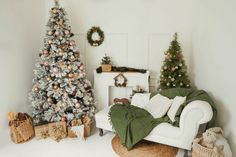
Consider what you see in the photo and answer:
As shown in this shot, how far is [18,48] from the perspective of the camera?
3609 mm

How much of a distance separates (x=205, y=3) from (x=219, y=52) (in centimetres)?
105

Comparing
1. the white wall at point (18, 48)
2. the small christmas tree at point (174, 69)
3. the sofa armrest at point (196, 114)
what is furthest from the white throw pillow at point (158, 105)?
the white wall at point (18, 48)

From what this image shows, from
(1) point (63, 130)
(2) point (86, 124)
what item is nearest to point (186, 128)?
(2) point (86, 124)

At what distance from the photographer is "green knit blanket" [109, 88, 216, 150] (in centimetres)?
303

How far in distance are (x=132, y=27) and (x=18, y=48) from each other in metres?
2.19

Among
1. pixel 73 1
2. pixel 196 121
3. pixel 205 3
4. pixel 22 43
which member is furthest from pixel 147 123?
pixel 73 1

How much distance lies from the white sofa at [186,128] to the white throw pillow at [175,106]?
→ 6.3 inches

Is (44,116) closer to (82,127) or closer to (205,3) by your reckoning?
(82,127)

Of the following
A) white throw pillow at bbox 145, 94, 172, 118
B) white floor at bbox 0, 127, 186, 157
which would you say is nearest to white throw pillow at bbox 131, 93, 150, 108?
white throw pillow at bbox 145, 94, 172, 118

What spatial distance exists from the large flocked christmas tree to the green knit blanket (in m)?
0.76

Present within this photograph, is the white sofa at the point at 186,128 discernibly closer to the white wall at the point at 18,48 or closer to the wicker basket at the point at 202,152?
the wicker basket at the point at 202,152

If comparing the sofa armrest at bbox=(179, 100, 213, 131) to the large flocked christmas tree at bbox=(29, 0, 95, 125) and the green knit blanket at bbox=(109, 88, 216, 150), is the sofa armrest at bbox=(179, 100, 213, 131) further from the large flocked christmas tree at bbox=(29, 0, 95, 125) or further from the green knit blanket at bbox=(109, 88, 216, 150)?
the large flocked christmas tree at bbox=(29, 0, 95, 125)

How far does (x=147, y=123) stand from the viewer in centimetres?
312

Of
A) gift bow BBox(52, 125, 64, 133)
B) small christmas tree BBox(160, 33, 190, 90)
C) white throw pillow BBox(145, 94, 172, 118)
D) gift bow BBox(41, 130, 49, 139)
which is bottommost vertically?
gift bow BBox(41, 130, 49, 139)
